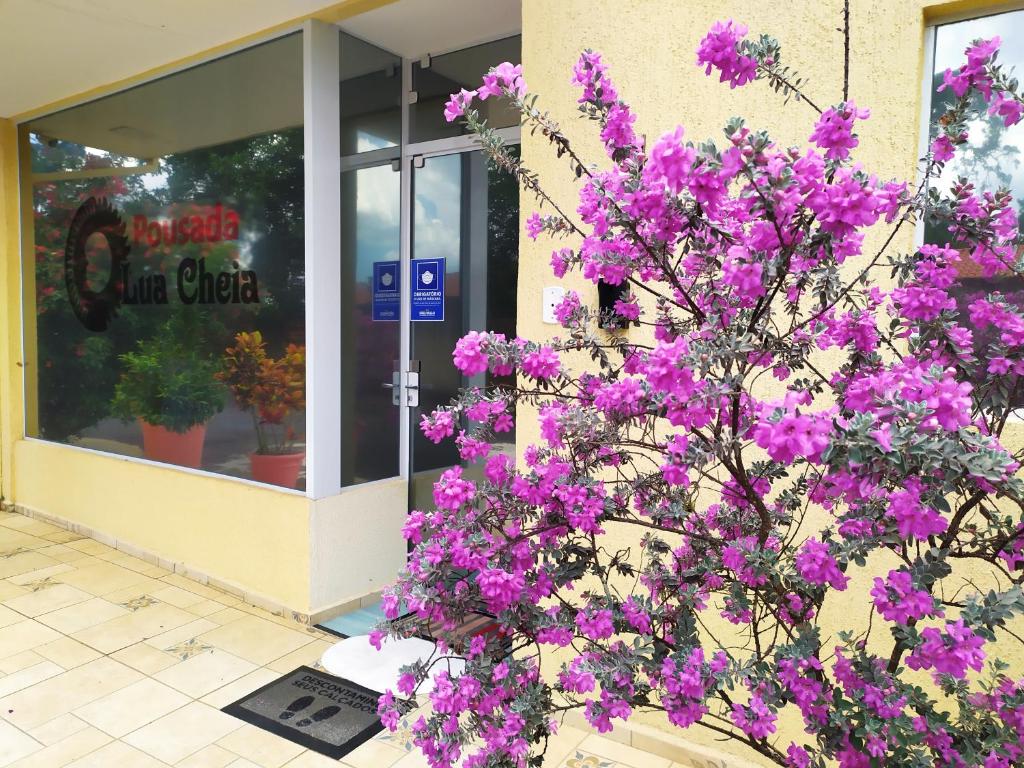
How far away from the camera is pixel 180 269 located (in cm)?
438

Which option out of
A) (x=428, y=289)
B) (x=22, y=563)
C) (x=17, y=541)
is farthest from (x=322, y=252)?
(x=17, y=541)

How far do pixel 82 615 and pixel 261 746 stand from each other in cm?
175

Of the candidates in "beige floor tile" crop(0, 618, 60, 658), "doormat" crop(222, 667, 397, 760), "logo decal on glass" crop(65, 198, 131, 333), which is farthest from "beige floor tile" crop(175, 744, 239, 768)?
"logo decal on glass" crop(65, 198, 131, 333)

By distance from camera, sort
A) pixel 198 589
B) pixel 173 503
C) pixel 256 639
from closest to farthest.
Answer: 1. pixel 256 639
2. pixel 198 589
3. pixel 173 503

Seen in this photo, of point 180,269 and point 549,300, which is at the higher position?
point 180,269

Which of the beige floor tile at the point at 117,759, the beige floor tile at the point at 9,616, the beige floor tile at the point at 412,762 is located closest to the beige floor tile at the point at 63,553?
the beige floor tile at the point at 9,616

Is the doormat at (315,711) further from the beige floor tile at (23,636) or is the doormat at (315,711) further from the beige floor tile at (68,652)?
the beige floor tile at (23,636)

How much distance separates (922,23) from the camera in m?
2.11

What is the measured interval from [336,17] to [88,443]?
3519mm

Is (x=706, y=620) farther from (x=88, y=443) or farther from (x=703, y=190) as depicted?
(x=88, y=443)

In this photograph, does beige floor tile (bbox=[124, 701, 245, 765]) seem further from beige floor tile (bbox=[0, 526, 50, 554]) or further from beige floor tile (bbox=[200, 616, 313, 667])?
beige floor tile (bbox=[0, 526, 50, 554])

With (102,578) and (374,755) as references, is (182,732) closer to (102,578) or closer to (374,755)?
(374,755)

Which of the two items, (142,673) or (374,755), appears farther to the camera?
(142,673)

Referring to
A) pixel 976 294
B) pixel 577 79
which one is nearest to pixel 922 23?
pixel 976 294
